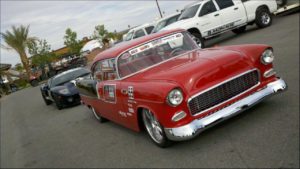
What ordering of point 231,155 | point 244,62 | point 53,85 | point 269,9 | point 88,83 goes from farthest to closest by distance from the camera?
point 269,9 < point 53,85 < point 88,83 < point 244,62 < point 231,155

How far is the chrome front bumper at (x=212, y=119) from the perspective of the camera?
15.0 feet

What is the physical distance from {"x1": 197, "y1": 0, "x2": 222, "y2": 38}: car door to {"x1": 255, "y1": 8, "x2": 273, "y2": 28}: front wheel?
176 centimetres

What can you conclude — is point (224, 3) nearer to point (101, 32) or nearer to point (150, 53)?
point (150, 53)

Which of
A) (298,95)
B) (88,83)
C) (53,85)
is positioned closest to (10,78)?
A: (53,85)

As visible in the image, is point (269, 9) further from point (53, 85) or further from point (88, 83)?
point (88, 83)

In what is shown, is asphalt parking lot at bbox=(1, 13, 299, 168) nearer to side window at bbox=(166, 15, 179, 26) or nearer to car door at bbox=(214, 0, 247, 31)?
car door at bbox=(214, 0, 247, 31)

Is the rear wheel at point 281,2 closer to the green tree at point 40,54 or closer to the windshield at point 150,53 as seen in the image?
the windshield at point 150,53

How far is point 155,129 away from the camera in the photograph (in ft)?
17.1

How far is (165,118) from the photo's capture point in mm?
4691

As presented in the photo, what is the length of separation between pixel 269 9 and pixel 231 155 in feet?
39.4

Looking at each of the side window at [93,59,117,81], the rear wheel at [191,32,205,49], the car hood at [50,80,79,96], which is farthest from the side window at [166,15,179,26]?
the side window at [93,59,117,81]

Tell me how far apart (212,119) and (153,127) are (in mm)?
936

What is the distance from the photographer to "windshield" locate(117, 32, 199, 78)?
5969mm

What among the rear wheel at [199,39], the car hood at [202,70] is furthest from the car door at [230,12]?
the car hood at [202,70]
